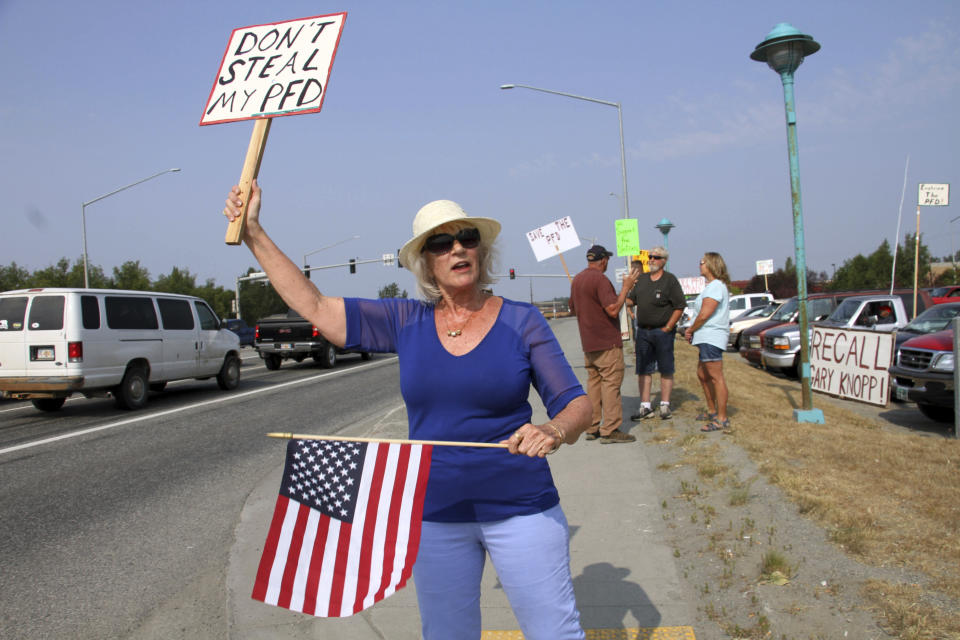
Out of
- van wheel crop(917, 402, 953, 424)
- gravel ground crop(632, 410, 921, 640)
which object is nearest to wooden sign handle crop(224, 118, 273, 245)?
gravel ground crop(632, 410, 921, 640)

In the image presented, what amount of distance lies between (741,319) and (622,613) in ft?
76.4

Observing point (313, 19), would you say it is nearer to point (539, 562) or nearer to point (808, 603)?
point (539, 562)

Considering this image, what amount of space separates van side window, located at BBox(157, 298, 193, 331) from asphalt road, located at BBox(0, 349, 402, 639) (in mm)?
1659

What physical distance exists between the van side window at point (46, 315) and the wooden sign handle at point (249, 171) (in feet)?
35.5

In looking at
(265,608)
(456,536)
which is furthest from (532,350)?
(265,608)

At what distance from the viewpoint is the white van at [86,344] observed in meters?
11.9

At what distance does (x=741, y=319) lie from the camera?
994 inches

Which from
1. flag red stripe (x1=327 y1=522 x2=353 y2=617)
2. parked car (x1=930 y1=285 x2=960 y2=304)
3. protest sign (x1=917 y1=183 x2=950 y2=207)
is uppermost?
protest sign (x1=917 y1=183 x2=950 y2=207)

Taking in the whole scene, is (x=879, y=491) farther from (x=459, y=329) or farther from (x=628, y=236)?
(x=628, y=236)

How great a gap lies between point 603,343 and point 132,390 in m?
9.28

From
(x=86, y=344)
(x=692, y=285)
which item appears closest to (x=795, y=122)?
(x=86, y=344)

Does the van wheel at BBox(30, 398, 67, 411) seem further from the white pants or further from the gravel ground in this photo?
the white pants

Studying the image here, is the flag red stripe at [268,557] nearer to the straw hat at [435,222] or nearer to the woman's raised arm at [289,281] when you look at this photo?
the woman's raised arm at [289,281]

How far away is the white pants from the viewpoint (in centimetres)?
225
